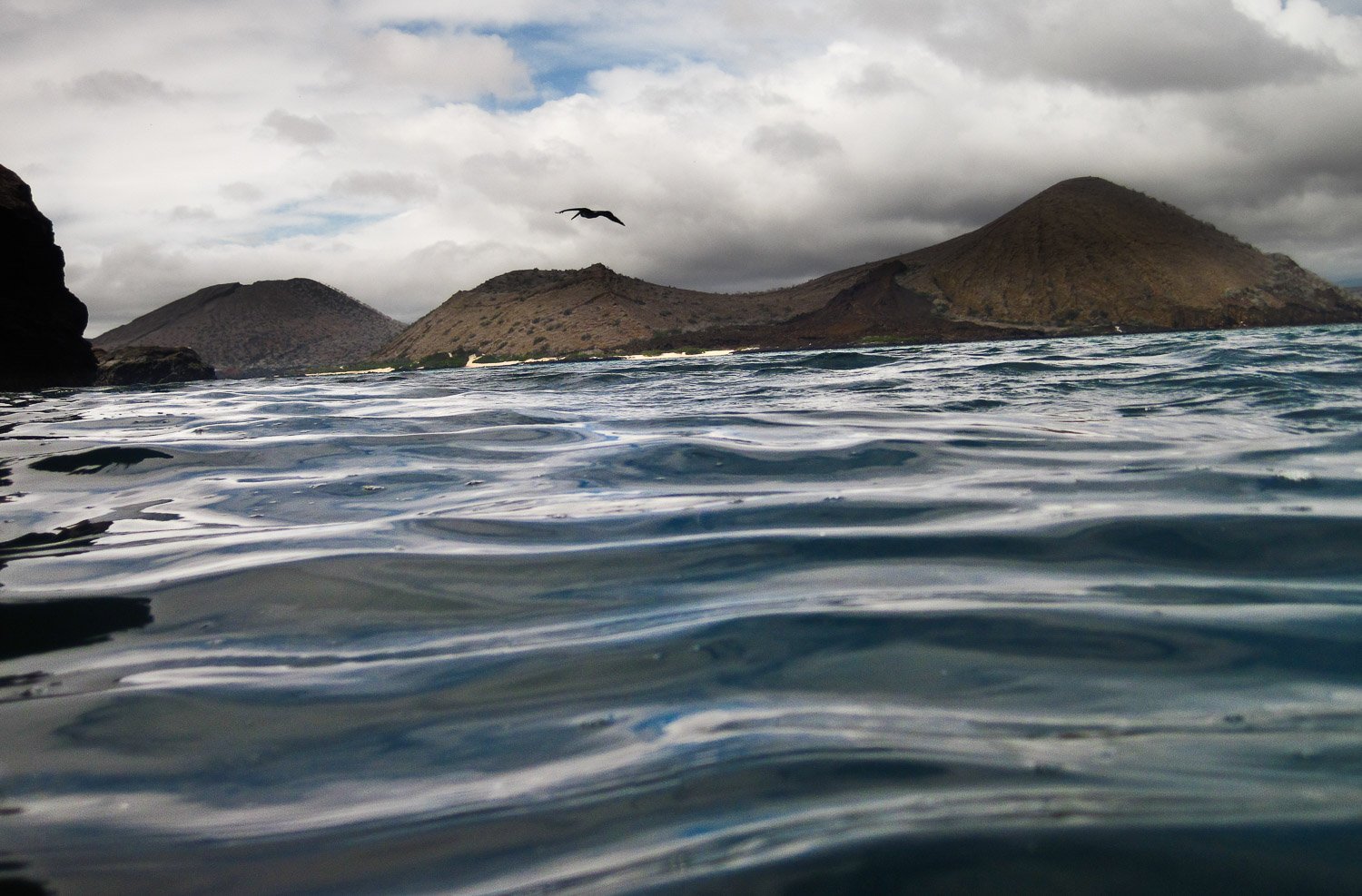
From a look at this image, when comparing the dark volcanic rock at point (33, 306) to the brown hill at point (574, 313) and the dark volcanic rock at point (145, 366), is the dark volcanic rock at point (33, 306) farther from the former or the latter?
the brown hill at point (574, 313)

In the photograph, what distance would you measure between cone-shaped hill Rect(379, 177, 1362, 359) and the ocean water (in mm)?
130500

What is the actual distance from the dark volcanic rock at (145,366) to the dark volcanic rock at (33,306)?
3.25 metres

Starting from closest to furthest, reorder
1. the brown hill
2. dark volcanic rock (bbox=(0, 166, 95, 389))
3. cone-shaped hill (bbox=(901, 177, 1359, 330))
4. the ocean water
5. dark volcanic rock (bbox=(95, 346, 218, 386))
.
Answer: the ocean water, dark volcanic rock (bbox=(0, 166, 95, 389)), dark volcanic rock (bbox=(95, 346, 218, 386)), the brown hill, cone-shaped hill (bbox=(901, 177, 1359, 330))

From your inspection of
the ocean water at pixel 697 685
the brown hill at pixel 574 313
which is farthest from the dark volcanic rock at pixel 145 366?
the brown hill at pixel 574 313

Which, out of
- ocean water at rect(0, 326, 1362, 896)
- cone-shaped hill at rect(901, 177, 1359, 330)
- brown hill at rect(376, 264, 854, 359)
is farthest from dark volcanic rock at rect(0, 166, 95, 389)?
cone-shaped hill at rect(901, 177, 1359, 330)

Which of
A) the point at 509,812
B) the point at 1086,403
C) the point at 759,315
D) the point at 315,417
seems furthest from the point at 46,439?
the point at 759,315

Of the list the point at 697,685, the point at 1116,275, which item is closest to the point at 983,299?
the point at 1116,275

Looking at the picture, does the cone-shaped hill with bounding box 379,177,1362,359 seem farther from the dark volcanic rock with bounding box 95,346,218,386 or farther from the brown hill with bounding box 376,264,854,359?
the dark volcanic rock with bounding box 95,346,218,386

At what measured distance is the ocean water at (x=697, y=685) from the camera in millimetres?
1334

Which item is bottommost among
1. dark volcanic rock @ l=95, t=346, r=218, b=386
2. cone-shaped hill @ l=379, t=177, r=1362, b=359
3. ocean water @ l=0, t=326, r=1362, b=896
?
ocean water @ l=0, t=326, r=1362, b=896

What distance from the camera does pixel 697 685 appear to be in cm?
205

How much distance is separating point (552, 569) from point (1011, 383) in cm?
1174

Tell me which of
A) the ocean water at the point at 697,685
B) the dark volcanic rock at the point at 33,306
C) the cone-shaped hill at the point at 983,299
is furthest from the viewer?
the cone-shaped hill at the point at 983,299

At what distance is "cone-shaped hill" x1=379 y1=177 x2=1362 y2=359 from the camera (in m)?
152
